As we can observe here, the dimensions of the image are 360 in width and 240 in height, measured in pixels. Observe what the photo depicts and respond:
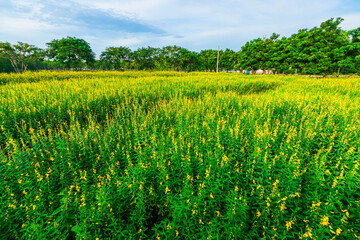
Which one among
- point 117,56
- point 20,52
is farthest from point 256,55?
point 20,52

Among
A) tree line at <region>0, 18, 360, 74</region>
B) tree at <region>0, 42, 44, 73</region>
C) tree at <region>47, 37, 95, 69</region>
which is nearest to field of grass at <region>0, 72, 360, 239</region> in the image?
tree line at <region>0, 18, 360, 74</region>

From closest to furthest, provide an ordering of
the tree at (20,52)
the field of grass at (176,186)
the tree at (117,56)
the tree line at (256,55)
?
the field of grass at (176,186), the tree line at (256,55), the tree at (20,52), the tree at (117,56)

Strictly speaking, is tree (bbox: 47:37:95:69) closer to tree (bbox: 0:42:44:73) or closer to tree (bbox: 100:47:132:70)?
tree (bbox: 0:42:44:73)

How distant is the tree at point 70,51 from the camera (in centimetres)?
4072

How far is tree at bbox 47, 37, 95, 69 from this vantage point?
4072cm

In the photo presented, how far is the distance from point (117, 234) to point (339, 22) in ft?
150

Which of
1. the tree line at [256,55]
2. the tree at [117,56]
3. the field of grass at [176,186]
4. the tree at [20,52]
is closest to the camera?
the field of grass at [176,186]

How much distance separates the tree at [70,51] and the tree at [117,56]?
16787 mm

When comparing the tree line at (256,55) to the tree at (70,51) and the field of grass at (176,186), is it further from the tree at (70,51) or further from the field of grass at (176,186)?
the field of grass at (176,186)

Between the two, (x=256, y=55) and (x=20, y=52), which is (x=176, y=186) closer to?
(x=256, y=55)

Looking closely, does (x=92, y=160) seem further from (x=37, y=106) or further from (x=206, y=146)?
(x=37, y=106)

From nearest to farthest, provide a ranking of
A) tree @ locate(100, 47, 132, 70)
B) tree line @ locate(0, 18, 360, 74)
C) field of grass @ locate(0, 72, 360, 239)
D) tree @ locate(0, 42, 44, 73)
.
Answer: field of grass @ locate(0, 72, 360, 239), tree line @ locate(0, 18, 360, 74), tree @ locate(0, 42, 44, 73), tree @ locate(100, 47, 132, 70)

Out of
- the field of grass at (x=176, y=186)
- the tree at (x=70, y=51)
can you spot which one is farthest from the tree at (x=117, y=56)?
the field of grass at (x=176, y=186)

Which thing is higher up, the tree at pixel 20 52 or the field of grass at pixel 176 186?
the tree at pixel 20 52
